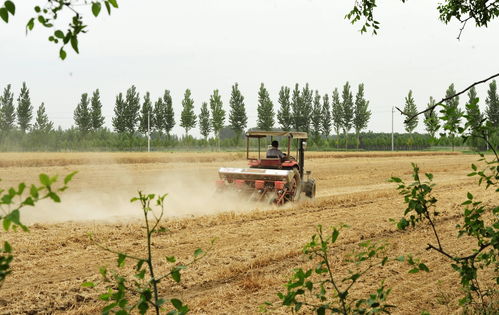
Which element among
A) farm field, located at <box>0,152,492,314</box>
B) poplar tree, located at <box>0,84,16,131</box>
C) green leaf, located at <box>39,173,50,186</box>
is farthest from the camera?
poplar tree, located at <box>0,84,16,131</box>

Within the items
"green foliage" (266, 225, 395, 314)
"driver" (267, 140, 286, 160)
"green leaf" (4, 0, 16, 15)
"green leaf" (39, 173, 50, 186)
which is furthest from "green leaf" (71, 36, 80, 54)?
"driver" (267, 140, 286, 160)

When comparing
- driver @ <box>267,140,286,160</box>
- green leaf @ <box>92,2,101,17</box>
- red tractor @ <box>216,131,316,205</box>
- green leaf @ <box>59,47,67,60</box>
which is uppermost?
green leaf @ <box>92,2,101,17</box>

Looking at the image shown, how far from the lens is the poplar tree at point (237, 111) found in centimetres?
6134

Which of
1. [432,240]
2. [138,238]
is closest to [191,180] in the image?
[138,238]

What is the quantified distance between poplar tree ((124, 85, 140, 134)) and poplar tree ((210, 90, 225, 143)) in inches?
384

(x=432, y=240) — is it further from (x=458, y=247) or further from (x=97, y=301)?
(x=97, y=301)

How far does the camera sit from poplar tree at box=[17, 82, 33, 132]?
54.8 metres

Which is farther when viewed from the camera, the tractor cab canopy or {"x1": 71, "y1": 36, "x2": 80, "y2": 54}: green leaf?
the tractor cab canopy

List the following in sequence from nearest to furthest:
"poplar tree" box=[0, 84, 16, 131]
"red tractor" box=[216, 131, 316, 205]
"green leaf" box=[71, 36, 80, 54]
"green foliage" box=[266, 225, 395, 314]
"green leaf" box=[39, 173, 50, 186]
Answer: "green leaf" box=[39, 173, 50, 186], "green leaf" box=[71, 36, 80, 54], "green foliage" box=[266, 225, 395, 314], "red tractor" box=[216, 131, 316, 205], "poplar tree" box=[0, 84, 16, 131]

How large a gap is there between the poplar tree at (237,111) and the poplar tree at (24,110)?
25501 millimetres

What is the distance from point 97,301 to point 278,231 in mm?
3943

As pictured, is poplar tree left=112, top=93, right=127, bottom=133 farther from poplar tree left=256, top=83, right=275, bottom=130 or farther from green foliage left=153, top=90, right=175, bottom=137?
poplar tree left=256, top=83, right=275, bottom=130

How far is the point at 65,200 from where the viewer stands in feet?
40.7

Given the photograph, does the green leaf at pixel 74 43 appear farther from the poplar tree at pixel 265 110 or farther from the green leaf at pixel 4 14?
the poplar tree at pixel 265 110
